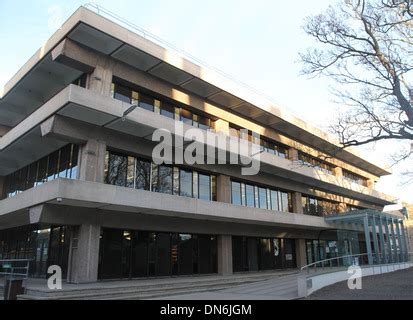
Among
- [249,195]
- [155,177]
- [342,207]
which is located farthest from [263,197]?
[342,207]

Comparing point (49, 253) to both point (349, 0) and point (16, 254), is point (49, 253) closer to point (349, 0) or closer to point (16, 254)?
point (16, 254)

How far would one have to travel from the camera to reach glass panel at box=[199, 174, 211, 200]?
967 inches

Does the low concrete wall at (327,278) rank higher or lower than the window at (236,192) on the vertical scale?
lower

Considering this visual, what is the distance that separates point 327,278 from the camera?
1780 cm

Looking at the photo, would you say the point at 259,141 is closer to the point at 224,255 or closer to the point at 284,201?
the point at 284,201

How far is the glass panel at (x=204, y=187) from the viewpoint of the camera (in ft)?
80.6

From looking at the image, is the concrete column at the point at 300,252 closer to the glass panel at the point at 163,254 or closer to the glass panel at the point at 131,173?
the glass panel at the point at 163,254

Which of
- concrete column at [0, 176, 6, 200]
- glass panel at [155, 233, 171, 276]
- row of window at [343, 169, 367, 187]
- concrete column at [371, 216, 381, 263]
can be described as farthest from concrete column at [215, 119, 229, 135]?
row of window at [343, 169, 367, 187]

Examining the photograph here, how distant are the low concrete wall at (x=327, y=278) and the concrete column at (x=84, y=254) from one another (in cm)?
926

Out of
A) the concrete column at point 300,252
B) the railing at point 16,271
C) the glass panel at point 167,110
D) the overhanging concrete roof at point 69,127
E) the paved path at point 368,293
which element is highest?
the glass panel at point 167,110

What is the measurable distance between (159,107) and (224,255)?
10.1 m

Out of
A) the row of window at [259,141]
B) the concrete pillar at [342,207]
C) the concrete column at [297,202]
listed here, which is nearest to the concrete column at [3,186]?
the row of window at [259,141]

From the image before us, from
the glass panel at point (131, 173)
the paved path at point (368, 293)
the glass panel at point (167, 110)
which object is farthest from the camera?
the glass panel at point (167, 110)

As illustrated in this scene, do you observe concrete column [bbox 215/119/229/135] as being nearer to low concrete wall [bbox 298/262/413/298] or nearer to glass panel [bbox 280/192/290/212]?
glass panel [bbox 280/192/290/212]
